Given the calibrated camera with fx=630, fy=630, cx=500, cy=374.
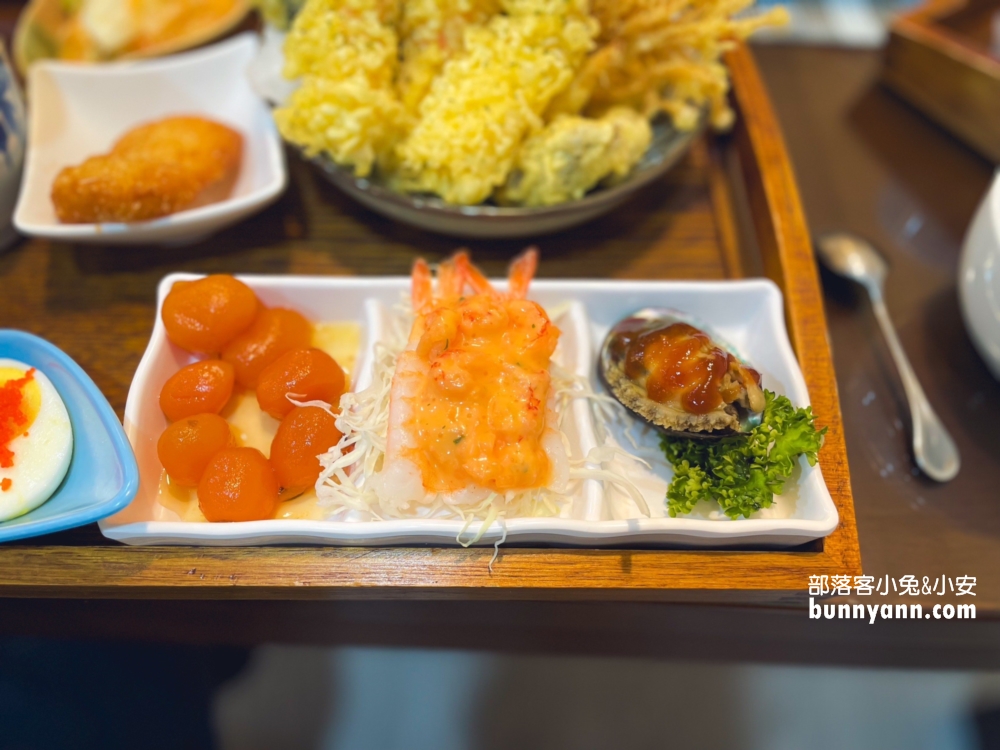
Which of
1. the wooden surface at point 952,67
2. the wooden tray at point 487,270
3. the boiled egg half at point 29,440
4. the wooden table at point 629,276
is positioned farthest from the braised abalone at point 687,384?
the wooden surface at point 952,67

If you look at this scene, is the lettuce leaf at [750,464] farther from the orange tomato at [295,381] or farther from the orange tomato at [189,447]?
the orange tomato at [189,447]

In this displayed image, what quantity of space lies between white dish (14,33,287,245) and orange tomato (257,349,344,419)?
605mm

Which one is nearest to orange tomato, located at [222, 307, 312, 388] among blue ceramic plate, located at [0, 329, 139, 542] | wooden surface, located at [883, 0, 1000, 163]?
blue ceramic plate, located at [0, 329, 139, 542]

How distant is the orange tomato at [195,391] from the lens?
4.77 ft

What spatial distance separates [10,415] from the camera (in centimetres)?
137

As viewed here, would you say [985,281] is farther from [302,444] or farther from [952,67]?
[302,444]

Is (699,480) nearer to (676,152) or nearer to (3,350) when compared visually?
(676,152)

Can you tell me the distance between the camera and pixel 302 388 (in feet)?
4.79

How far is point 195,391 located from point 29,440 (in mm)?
341

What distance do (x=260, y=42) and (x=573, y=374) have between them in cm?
175

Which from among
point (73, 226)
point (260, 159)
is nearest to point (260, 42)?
point (260, 159)

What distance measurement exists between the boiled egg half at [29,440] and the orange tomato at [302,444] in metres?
0.45

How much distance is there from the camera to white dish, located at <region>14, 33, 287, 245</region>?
5.86ft

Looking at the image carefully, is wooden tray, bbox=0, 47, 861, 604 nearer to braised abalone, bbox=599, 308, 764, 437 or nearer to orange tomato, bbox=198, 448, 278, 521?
orange tomato, bbox=198, 448, 278, 521
